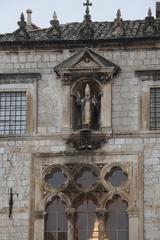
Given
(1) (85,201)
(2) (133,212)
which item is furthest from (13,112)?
(2) (133,212)

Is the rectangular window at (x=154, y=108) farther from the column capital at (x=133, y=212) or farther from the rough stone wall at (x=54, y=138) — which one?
the column capital at (x=133, y=212)

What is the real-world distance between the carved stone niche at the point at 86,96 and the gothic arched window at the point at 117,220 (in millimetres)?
1860

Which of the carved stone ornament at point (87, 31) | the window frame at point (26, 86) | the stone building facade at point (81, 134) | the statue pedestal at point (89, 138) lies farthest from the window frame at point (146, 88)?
the window frame at point (26, 86)

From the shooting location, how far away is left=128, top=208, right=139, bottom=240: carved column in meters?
31.1

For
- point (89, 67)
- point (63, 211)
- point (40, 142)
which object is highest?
point (89, 67)

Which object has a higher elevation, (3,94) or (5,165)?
(3,94)

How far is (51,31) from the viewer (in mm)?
33594

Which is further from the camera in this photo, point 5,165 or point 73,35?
point 73,35

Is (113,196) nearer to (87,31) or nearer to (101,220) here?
(101,220)

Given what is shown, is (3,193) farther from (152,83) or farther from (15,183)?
(152,83)

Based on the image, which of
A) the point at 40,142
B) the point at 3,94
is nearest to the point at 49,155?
the point at 40,142

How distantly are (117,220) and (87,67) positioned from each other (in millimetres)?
4769

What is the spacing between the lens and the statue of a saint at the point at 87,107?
32.1m

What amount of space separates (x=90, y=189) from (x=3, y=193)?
258 centimetres
